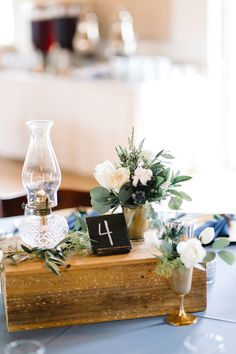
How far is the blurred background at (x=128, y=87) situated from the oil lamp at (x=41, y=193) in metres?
3.12

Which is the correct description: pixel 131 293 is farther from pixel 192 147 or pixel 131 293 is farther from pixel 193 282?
pixel 192 147

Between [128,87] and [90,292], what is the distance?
3897mm

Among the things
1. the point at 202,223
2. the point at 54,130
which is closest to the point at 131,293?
the point at 202,223

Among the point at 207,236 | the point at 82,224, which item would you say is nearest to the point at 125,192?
the point at 82,224

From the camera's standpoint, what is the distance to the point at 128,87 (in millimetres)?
5715

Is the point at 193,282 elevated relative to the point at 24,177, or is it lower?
lower

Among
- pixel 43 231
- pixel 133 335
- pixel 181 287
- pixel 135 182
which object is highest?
pixel 135 182

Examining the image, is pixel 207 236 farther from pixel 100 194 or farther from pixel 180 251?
pixel 100 194

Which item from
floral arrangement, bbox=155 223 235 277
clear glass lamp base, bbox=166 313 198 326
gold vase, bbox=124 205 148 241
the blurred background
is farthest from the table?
the blurred background

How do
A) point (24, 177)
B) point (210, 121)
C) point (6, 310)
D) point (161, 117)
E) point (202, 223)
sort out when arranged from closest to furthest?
1. point (6, 310)
2. point (24, 177)
3. point (202, 223)
4. point (161, 117)
5. point (210, 121)

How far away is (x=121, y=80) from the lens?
5980 mm

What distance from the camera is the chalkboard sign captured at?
1.96 meters

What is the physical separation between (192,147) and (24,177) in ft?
13.7

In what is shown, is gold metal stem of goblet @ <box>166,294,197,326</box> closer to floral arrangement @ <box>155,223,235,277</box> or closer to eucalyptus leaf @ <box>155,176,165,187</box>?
floral arrangement @ <box>155,223,235,277</box>
